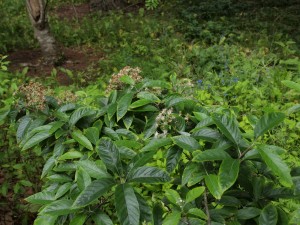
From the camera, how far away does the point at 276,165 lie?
1328 mm

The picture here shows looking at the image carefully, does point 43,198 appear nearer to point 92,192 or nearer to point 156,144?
point 92,192

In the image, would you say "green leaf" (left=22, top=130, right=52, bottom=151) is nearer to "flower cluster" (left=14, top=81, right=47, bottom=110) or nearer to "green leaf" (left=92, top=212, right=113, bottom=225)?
"flower cluster" (left=14, top=81, right=47, bottom=110)

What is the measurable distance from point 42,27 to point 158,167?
548 centimetres

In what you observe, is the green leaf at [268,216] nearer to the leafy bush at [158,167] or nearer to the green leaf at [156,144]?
the leafy bush at [158,167]

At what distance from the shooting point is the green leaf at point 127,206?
1.30 metres

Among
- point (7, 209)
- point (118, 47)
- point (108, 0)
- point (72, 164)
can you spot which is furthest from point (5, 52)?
point (72, 164)

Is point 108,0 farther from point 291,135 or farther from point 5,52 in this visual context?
point 291,135

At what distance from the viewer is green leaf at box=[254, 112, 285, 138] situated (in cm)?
143

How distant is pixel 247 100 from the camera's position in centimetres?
473

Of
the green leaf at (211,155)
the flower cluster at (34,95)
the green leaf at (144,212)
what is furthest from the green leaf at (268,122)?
A: the flower cluster at (34,95)

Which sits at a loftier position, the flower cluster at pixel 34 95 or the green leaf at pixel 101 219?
the flower cluster at pixel 34 95

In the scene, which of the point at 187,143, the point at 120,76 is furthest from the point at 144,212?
the point at 120,76

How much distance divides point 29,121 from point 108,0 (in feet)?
28.0

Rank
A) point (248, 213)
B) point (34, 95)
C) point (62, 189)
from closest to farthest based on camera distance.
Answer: point (248, 213) → point (62, 189) → point (34, 95)
